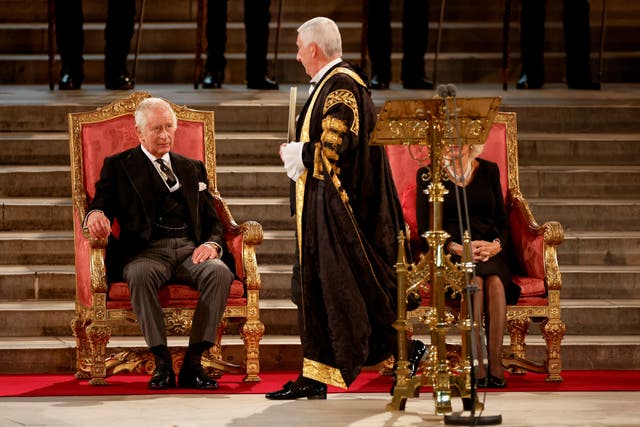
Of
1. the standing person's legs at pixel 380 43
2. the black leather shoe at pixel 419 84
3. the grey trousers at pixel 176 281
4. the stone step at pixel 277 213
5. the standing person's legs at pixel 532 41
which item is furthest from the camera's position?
the standing person's legs at pixel 532 41

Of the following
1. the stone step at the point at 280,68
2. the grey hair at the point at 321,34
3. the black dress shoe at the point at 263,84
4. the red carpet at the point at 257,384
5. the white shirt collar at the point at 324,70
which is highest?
the stone step at the point at 280,68

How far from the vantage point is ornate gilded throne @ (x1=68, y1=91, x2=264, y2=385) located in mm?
6160

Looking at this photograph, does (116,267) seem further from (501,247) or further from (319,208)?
(501,247)

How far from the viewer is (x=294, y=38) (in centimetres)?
1105

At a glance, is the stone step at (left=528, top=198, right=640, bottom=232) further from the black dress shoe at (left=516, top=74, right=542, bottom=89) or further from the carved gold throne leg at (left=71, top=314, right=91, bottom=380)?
the carved gold throne leg at (left=71, top=314, right=91, bottom=380)

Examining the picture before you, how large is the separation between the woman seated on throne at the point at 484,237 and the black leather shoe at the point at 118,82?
12.4 ft

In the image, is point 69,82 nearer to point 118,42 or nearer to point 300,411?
point 118,42

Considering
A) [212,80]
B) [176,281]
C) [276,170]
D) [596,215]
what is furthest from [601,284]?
[212,80]

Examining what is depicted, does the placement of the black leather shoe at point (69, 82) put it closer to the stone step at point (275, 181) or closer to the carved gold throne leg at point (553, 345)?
the stone step at point (275, 181)

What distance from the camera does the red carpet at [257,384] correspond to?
19.9ft

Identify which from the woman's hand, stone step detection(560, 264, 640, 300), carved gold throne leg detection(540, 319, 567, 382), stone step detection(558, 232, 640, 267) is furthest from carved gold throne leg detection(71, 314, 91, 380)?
stone step detection(558, 232, 640, 267)

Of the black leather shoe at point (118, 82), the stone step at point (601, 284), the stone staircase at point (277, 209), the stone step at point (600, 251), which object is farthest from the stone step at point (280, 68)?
the stone step at point (601, 284)

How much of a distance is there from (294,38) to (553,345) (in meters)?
5.30

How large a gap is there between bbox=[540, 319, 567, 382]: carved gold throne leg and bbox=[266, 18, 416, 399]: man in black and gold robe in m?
0.84
